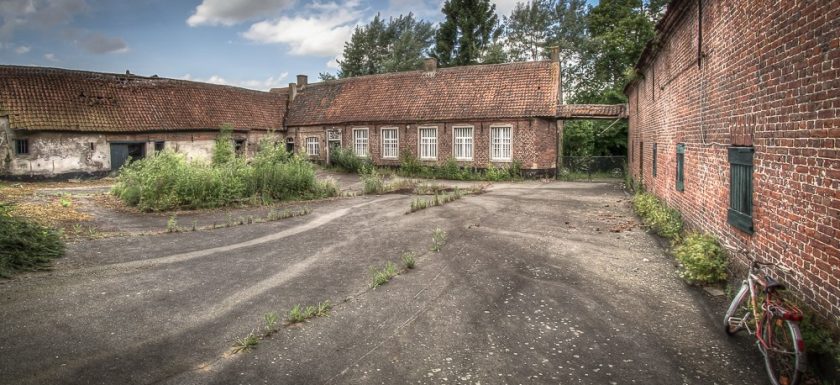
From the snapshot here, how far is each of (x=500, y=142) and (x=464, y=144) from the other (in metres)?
2.06

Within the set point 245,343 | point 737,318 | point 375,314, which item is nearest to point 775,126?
point 737,318

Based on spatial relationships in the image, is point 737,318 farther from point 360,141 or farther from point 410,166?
point 360,141

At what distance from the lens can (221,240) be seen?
11.5 m

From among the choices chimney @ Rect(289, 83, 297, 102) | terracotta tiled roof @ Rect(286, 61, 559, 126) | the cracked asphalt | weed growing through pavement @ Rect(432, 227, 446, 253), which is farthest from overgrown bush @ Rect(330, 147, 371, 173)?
the cracked asphalt

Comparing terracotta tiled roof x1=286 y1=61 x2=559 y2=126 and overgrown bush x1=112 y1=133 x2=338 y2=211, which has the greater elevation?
terracotta tiled roof x1=286 y1=61 x2=559 y2=126

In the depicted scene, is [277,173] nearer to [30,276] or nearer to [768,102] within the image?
[30,276]

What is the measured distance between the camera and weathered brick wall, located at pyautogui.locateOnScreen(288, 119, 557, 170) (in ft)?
85.3

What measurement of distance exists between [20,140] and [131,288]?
22453 mm

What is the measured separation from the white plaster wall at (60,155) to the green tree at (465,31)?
101ft

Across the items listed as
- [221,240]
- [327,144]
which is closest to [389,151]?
[327,144]

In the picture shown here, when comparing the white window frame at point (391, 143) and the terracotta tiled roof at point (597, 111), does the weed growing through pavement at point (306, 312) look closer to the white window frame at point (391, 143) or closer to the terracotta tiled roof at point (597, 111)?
the terracotta tiled roof at point (597, 111)

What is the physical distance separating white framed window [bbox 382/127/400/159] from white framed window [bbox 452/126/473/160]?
12.4 feet

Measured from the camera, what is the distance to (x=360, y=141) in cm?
3203

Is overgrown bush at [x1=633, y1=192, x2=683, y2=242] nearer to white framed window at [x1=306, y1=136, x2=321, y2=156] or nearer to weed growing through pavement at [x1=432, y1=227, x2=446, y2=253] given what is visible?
weed growing through pavement at [x1=432, y1=227, x2=446, y2=253]
